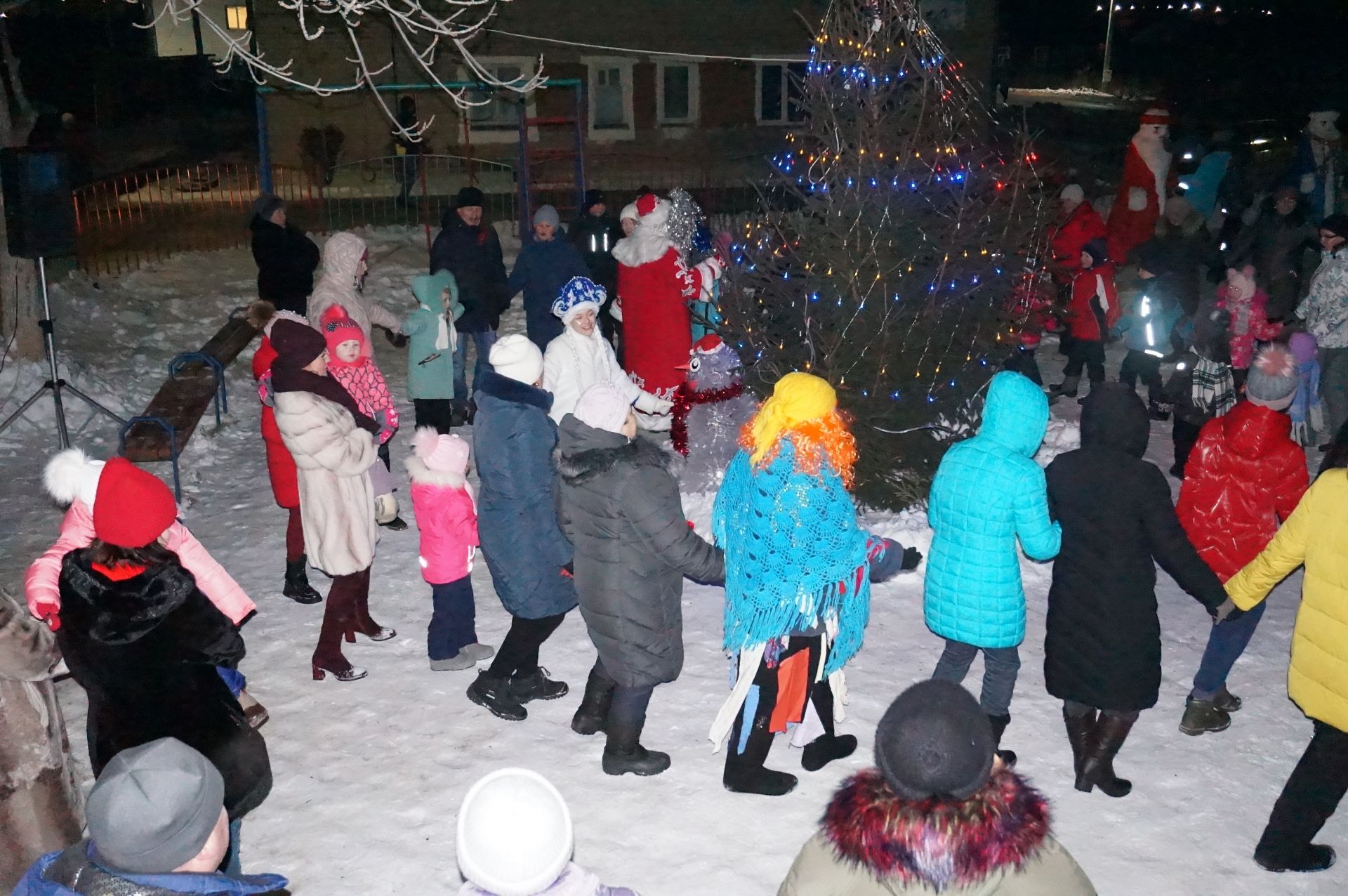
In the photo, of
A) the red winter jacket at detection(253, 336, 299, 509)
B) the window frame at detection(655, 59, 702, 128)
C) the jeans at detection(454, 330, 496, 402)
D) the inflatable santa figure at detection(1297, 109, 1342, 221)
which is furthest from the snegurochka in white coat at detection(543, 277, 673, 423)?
the window frame at detection(655, 59, 702, 128)

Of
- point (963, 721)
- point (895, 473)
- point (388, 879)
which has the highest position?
point (963, 721)

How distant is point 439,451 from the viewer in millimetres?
5371

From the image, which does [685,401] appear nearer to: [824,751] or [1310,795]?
[824,751]

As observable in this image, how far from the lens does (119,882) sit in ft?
8.28

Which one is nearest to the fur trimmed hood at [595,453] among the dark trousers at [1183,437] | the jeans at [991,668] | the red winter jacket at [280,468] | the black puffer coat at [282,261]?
the jeans at [991,668]

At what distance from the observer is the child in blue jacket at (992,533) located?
4.57m

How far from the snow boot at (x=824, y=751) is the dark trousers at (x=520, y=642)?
131cm

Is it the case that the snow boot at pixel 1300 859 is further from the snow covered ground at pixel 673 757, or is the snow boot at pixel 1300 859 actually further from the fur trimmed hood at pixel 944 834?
the fur trimmed hood at pixel 944 834

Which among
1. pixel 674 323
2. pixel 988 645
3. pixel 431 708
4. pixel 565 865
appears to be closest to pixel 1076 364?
pixel 674 323

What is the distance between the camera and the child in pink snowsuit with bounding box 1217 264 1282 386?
7855 mm

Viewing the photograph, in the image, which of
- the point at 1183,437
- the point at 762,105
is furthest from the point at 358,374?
the point at 762,105

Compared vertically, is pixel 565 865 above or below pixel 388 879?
above

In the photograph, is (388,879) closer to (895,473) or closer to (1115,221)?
(895,473)

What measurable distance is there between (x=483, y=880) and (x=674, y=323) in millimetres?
6536
